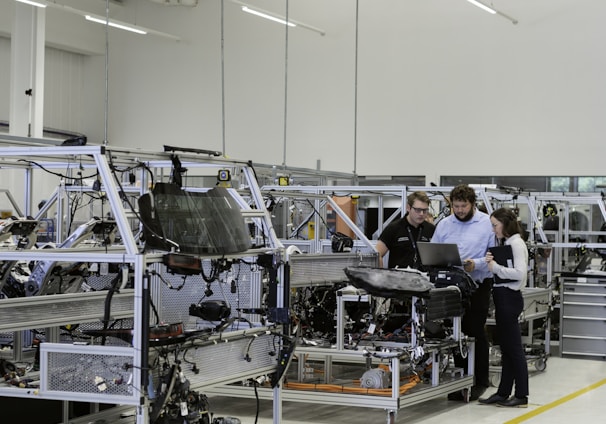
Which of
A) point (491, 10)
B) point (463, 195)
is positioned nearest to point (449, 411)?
point (463, 195)

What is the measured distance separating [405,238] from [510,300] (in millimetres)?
1049

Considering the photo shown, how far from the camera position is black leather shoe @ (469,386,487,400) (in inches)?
295

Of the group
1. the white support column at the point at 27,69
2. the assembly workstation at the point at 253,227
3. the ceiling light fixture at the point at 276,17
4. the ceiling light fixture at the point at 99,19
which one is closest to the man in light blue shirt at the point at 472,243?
the assembly workstation at the point at 253,227

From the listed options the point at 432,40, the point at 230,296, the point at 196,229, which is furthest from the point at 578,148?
the point at 196,229

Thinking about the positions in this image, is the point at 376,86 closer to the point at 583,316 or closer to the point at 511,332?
the point at 583,316

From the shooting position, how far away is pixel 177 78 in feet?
62.5

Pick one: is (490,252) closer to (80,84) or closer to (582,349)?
(582,349)

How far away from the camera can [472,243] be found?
7.37 metres

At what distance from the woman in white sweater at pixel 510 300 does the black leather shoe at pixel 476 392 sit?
0.27m

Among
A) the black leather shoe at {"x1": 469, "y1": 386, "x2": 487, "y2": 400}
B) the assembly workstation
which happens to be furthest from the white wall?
the black leather shoe at {"x1": 469, "y1": 386, "x2": 487, "y2": 400}

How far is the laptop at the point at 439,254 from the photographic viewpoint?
7012 millimetres

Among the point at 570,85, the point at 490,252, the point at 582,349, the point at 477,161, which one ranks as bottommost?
the point at 582,349

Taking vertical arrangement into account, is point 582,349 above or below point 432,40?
below

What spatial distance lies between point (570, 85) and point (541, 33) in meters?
1.05
